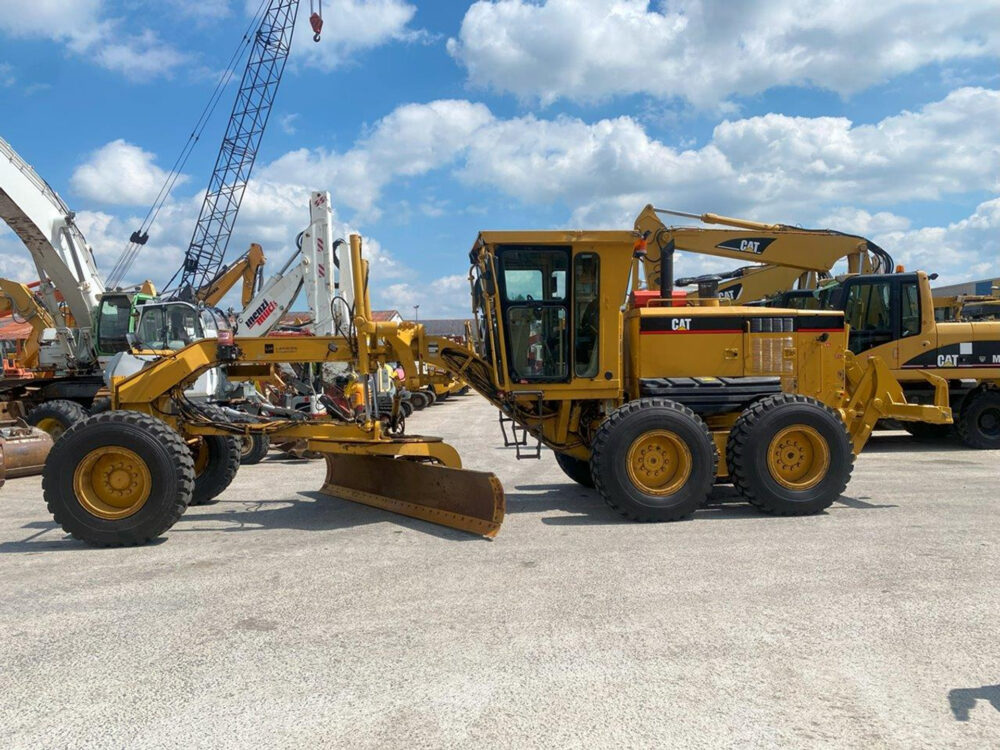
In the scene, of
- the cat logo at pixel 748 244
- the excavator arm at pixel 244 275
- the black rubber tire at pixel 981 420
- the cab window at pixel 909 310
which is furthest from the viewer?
the excavator arm at pixel 244 275

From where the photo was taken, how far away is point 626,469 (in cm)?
654

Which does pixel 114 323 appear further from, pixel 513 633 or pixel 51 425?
pixel 513 633

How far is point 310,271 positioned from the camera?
1332 centimetres

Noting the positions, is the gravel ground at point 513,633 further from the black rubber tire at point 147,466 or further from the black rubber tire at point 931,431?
the black rubber tire at point 931,431

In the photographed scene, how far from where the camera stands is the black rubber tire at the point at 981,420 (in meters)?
11.1

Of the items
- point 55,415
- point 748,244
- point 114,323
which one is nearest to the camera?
point 55,415

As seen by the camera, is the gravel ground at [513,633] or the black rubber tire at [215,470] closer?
the gravel ground at [513,633]

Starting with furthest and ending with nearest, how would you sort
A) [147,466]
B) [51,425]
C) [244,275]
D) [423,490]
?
[244,275] < [51,425] < [423,490] < [147,466]

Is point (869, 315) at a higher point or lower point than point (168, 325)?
lower

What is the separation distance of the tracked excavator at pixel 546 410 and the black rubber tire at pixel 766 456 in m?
0.01

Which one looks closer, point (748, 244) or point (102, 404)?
point (102, 404)

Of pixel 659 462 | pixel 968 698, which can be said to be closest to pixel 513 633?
pixel 968 698

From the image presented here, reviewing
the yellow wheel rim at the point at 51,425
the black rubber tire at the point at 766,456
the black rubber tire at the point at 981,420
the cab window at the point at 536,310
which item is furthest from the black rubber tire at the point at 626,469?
the yellow wheel rim at the point at 51,425

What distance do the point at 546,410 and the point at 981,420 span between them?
7997mm
